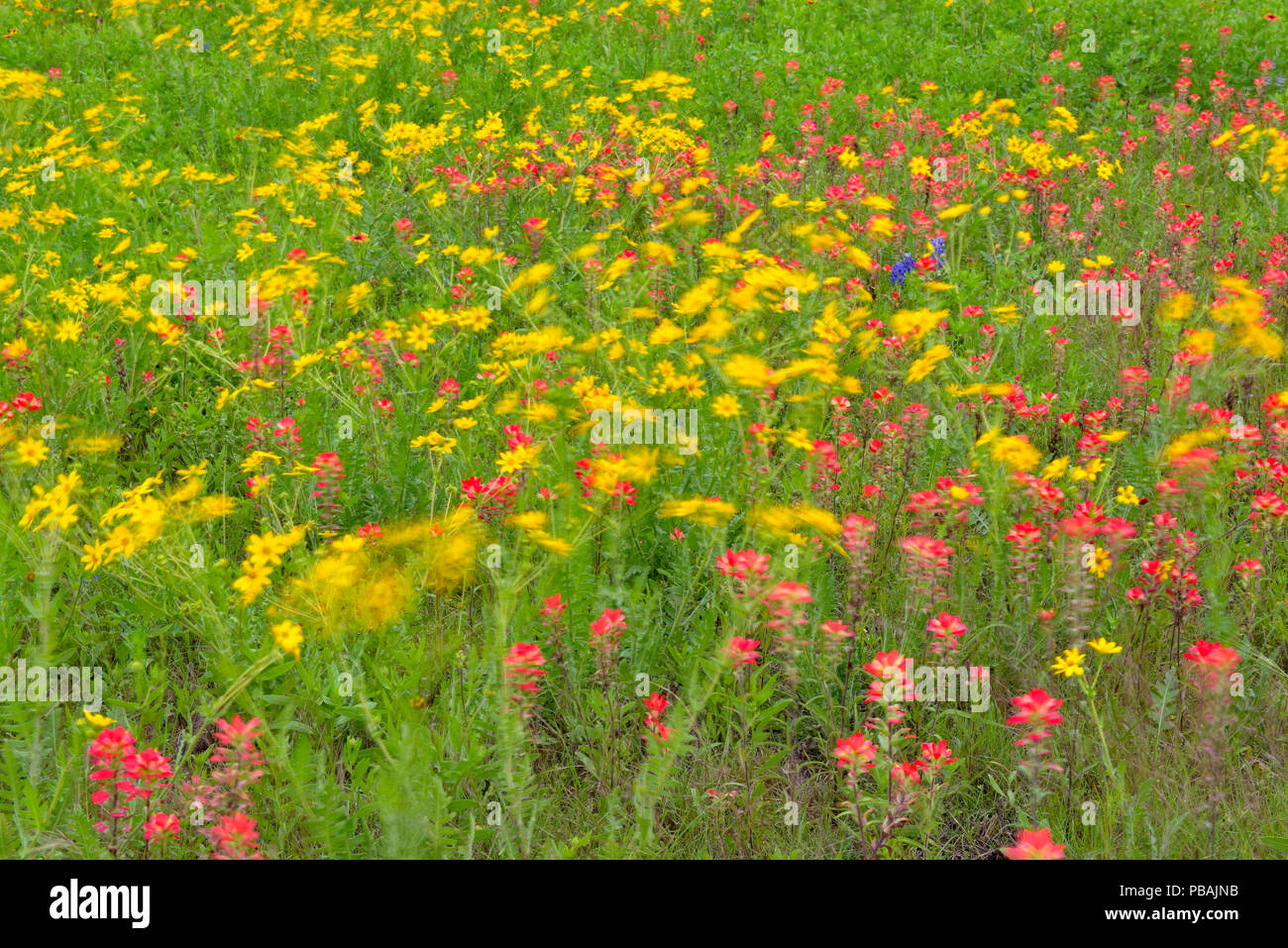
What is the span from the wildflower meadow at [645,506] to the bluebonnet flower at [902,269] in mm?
26

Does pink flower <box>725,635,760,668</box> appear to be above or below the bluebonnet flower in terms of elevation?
below

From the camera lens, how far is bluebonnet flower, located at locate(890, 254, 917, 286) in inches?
178

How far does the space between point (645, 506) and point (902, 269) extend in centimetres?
202

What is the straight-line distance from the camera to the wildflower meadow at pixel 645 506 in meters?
2.26

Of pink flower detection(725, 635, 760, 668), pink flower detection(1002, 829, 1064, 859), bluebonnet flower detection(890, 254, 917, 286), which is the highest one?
bluebonnet flower detection(890, 254, 917, 286)

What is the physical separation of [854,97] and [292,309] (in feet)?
13.8

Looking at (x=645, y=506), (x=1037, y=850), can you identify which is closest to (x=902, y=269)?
(x=645, y=506)

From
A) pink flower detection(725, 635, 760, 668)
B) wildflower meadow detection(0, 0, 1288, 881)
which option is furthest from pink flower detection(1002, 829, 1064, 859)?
pink flower detection(725, 635, 760, 668)

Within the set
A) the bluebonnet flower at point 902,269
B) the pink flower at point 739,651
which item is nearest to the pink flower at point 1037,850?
the pink flower at point 739,651

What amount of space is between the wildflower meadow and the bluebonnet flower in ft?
0.09

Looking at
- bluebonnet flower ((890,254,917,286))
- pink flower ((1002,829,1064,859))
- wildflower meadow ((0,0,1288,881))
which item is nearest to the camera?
pink flower ((1002,829,1064,859))

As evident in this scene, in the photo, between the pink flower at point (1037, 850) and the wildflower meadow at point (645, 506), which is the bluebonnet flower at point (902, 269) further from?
the pink flower at point (1037, 850)

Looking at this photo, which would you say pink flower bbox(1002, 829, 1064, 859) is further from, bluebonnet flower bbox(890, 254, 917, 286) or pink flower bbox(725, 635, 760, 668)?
bluebonnet flower bbox(890, 254, 917, 286)

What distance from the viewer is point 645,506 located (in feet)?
10.2
